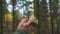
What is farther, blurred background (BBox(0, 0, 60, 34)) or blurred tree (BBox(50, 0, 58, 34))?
blurred tree (BBox(50, 0, 58, 34))

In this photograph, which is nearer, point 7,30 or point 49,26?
point 7,30

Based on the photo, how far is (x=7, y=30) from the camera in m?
1.67

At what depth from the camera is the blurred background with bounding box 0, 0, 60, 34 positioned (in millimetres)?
1669

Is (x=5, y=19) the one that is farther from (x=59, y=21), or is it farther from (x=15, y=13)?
(x=59, y=21)

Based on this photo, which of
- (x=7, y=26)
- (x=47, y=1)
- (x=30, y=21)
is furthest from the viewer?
(x=47, y=1)

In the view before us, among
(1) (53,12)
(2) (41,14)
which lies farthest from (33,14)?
(1) (53,12)

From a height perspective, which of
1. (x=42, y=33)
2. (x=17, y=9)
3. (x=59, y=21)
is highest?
Result: (x=17, y=9)

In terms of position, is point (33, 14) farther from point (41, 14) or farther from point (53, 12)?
point (53, 12)

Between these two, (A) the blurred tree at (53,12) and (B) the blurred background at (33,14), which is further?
(A) the blurred tree at (53,12)

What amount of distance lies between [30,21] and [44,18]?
93 cm

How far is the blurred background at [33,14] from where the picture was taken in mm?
1669

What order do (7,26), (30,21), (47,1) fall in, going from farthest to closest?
(47,1) < (7,26) < (30,21)

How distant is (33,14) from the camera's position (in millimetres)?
1728

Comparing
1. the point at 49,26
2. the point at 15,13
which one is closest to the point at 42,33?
the point at 49,26
